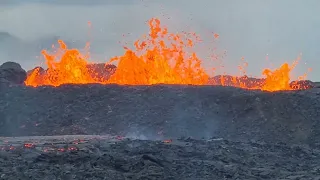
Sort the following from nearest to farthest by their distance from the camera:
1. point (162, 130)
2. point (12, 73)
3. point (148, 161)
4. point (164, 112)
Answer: point (148, 161)
point (162, 130)
point (164, 112)
point (12, 73)

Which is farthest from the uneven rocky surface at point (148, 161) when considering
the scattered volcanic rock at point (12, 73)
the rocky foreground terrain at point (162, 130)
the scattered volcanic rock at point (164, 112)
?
the scattered volcanic rock at point (12, 73)

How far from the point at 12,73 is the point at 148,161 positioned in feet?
70.9

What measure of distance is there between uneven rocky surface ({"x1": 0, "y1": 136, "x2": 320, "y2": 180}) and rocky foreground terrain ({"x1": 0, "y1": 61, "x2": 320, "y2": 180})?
34mm

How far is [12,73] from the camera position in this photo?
3912cm

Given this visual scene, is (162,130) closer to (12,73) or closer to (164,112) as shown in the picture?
(164,112)

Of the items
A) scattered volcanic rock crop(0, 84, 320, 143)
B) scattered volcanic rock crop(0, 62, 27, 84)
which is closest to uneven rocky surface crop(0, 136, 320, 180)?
scattered volcanic rock crop(0, 84, 320, 143)

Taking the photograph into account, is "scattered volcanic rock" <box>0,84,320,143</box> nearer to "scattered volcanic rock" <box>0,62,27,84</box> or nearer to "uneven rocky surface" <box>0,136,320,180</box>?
"scattered volcanic rock" <box>0,62,27,84</box>

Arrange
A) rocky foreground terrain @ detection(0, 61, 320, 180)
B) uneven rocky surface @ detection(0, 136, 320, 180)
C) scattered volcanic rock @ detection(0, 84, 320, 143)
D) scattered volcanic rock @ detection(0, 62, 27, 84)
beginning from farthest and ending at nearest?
scattered volcanic rock @ detection(0, 62, 27, 84) → scattered volcanic rock @ detection(0, 84, 320, 143) → rocky foreground terrain @ detection(0, 61, 320, 180) → uneven rocky surface @ detection(0, 136, 320, 180)

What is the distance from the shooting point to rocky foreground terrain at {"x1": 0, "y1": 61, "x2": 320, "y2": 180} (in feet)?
64.1

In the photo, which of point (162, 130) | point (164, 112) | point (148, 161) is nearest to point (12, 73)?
point (164, 112)

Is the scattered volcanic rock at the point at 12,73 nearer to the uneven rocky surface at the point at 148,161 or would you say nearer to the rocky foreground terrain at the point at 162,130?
the rocky foreground terrain at the point at 162,130

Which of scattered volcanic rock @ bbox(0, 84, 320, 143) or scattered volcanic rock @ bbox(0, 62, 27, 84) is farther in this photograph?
scattered volcanic rock @ bbox(0, 62, 27, 84)

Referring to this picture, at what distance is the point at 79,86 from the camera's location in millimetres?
35844

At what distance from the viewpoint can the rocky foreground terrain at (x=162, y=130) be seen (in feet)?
64.1
